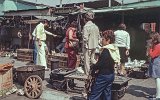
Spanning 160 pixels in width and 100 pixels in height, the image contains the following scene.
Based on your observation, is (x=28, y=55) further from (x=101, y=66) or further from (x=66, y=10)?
(x=101, y=66)

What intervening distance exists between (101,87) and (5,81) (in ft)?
12.6

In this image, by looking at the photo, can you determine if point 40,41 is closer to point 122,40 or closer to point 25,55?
point 122,40

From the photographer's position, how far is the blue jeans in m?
7.14

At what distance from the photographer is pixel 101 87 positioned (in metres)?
7.20

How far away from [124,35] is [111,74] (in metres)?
4.67

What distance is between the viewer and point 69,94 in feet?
30.7

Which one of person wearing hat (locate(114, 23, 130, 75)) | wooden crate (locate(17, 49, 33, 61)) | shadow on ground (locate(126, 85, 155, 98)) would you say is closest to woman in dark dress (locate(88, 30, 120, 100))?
shadow on ground (locate(126, 85, 155, 98))

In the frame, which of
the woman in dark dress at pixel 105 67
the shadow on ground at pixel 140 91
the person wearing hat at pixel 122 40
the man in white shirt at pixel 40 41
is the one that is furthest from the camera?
the man in white shirt at pixel 40 41

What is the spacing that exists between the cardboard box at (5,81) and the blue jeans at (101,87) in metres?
3.49

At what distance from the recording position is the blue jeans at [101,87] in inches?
281

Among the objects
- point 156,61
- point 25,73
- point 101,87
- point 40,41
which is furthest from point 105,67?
point 40,41

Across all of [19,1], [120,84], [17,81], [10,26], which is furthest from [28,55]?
[19,1]

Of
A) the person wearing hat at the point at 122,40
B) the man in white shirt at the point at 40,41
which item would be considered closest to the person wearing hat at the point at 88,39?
the person wearing hat at the point at 122,40

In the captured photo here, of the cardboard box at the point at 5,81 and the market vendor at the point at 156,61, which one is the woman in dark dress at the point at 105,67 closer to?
the market vendor at the point at 156,61
